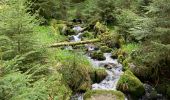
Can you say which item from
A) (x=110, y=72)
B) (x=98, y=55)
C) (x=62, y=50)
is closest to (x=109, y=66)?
(x=110, y=72)

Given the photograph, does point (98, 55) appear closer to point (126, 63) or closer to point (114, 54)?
point (114, 54)

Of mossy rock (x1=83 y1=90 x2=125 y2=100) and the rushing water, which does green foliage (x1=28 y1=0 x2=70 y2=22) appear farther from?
mossy rock (x1=83 y1=90 x2=125 y2=100)

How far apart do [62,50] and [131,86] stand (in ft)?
16.9

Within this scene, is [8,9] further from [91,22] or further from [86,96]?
[91,22]

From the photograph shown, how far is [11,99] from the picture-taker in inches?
263

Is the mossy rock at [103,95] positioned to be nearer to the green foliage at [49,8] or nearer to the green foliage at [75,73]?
the green foliage at [75,73]

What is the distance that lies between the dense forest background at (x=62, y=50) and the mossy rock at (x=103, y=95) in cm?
78

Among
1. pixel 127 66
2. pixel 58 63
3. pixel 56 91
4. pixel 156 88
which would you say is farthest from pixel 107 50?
pixel 56 91

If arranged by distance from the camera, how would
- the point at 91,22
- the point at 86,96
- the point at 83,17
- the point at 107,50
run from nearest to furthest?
the point at 86,96
the point at 107,50
the point at 91,22
the point at 83,17

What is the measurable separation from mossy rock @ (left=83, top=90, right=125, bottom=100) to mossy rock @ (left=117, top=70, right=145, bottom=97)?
3.23 feet

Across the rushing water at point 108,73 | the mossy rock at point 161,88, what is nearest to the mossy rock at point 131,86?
the rushing water at point 108,73

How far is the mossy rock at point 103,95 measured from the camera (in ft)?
44.4

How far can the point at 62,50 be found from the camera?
18094 millimetres

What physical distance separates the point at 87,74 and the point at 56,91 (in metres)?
3.15
